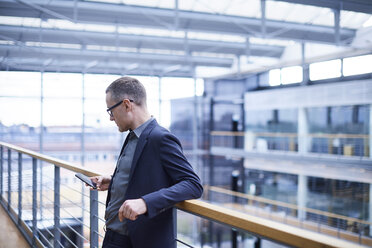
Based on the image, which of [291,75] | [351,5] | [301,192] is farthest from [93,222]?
[291,75]

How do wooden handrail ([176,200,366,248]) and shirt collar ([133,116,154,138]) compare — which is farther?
shirt collar ([133,116,154,138])

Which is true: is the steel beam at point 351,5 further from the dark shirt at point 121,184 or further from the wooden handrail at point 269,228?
the wooden handrail at point 269,228

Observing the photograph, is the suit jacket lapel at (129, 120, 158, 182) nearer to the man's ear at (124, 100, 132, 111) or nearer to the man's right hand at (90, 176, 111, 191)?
the man's ear at (124, 100, 132, 111)

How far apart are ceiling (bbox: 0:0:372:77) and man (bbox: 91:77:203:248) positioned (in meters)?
5.29

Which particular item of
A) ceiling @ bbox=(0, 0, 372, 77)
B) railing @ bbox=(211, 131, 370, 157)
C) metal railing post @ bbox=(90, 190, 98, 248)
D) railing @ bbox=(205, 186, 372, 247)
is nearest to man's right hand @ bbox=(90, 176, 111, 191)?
metal railing post @ bbox=(90, 190, 98, 248)

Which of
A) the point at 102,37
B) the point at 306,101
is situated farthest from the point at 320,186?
the point at 102,37

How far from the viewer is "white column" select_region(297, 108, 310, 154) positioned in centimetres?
982

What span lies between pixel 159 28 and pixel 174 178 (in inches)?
257

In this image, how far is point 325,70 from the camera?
9773 millimetres

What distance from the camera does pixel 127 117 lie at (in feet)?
4.07

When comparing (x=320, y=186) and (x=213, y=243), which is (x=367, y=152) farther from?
(x=213, y=243)

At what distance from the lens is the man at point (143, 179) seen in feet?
3.47

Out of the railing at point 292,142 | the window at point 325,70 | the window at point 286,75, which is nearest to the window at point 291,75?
the window at point 286,75

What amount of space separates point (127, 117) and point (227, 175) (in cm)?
1191
